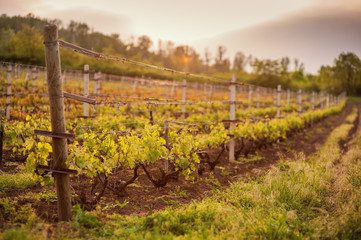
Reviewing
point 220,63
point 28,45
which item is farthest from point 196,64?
point 28,45

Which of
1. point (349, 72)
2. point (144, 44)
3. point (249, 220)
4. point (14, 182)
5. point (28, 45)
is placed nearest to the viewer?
point (249, 220)

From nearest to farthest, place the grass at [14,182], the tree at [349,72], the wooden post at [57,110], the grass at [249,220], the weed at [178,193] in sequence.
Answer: the grass at [249,220], the wooden post at [57,110], the grass at [14,182], the weed at [178,193], the tree at [349,72]

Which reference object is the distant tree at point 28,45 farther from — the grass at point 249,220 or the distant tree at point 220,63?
the distant tree at point 220,63

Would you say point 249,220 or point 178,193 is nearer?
point 249,220

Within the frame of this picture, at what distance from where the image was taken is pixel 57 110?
370 centimetres

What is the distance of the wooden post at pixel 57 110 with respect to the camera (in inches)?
142

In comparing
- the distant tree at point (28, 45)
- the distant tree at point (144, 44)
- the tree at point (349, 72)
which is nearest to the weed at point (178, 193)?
the distant tree at point (28, 45)

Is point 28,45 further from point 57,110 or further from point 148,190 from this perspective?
point 57,110

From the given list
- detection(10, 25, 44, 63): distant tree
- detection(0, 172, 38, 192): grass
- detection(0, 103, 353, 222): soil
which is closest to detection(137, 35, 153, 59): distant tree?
detection(10, 25, 44, 63): distant tree

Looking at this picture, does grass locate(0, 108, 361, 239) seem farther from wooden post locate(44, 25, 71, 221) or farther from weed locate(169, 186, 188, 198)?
weed locate(169, 186, 188, 198)

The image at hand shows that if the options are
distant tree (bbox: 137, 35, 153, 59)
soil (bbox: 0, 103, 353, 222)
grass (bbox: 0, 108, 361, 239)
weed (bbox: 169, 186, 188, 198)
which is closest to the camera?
grass (bbox: 0, 108, 361, 239)

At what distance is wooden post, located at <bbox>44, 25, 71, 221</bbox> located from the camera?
360 cm

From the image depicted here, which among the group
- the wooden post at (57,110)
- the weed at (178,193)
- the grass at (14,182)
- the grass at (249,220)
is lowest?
the weed at (178,193)

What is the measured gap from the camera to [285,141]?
41.9 feet
